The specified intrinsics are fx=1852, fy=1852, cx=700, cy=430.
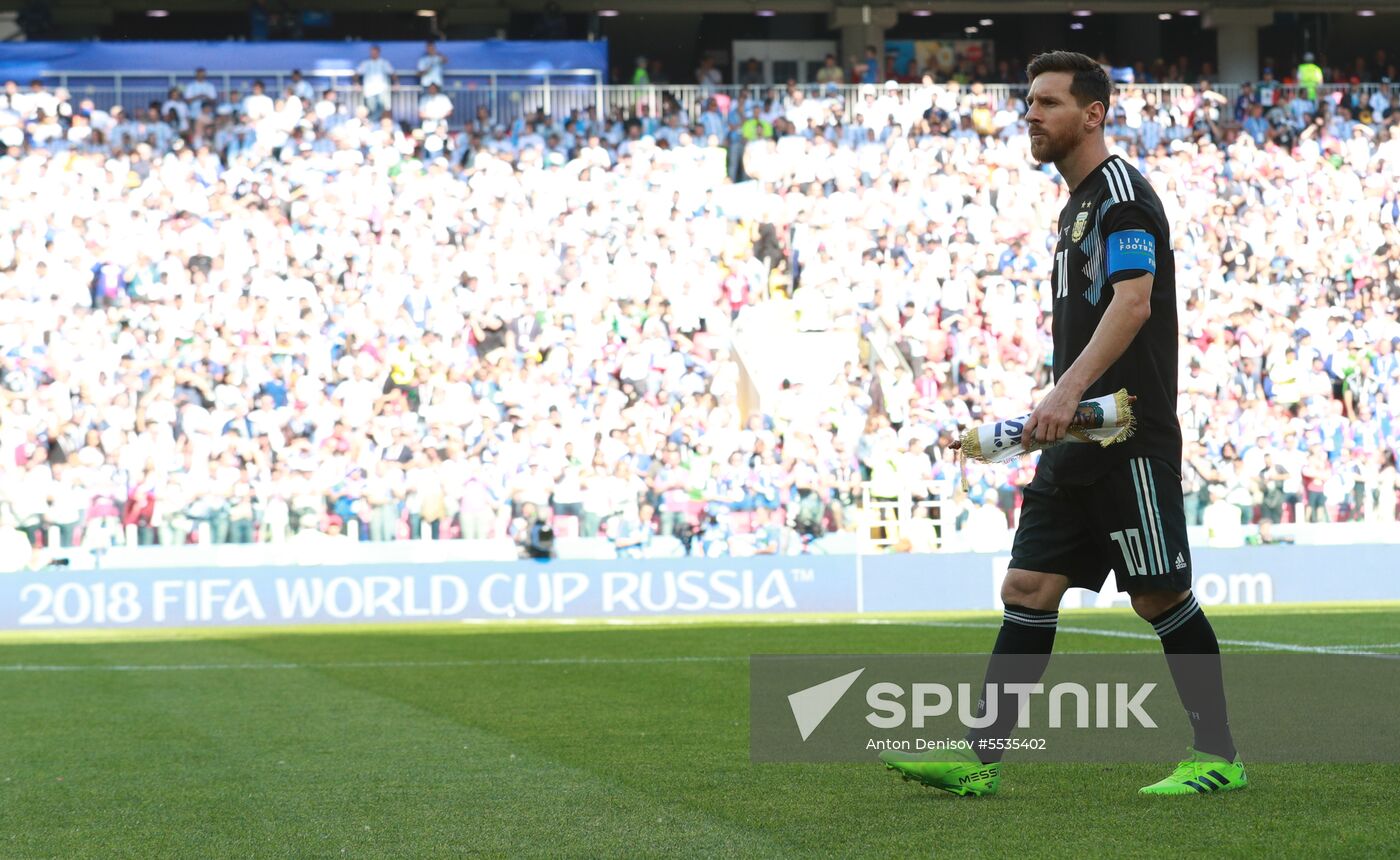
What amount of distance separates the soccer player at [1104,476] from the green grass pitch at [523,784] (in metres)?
0.22

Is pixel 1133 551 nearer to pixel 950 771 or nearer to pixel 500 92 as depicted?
pixel 950 771

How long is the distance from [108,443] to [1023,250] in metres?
12.9

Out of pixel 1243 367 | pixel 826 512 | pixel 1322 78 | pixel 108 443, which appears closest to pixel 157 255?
pixel 108 443

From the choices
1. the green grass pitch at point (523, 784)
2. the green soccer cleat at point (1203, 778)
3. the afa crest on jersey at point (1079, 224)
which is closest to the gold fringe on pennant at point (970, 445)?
the afa crest on jersey at point (1079, 224)

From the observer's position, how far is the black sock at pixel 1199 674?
18.4 feet

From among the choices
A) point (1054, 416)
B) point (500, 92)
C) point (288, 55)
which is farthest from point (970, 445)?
point (288, 55)

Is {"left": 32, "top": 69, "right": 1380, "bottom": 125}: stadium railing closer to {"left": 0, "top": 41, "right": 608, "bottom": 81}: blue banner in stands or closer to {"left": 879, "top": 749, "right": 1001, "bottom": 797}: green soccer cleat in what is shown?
{"left": 0, "top": 41, "right": 608, "bottom": 81}: blue banner in stands

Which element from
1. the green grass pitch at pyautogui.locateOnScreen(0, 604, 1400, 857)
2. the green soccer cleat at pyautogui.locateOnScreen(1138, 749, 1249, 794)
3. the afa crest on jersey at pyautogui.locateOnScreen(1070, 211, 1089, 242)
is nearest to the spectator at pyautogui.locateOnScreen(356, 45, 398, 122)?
the green grass pitch at pyautogui.locateOnScreen(0, 604, 1400, 857)

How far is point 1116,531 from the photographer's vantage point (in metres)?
5.52

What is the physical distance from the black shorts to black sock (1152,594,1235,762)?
0.55 ft

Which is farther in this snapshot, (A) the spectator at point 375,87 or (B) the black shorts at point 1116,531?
(A) the spectator at point 375,87

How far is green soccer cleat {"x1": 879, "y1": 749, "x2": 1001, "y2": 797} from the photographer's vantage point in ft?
18.2

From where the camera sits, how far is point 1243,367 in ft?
80.7

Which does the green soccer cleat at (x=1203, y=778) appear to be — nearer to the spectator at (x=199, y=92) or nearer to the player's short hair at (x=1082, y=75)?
the player's short hair at (x=1082, y=75)
